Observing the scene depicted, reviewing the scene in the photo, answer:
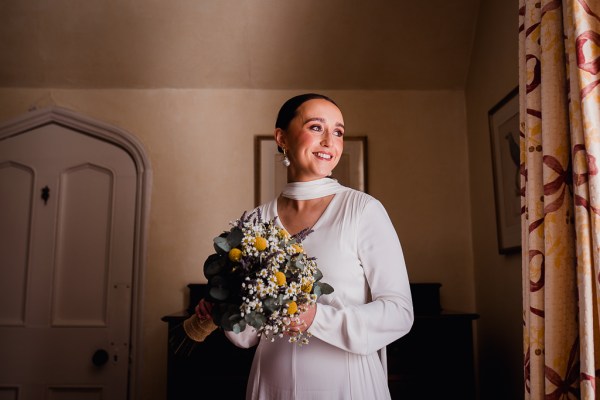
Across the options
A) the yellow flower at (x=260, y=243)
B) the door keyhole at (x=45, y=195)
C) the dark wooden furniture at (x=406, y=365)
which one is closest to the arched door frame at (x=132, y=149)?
the door keyhole at (x=45, y=195)

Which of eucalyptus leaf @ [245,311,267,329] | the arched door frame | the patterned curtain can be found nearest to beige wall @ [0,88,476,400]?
the arched door frame

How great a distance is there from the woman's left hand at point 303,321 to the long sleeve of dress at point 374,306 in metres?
0.01

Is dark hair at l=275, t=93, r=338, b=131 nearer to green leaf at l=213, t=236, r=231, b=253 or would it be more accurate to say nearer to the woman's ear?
the woman's ear

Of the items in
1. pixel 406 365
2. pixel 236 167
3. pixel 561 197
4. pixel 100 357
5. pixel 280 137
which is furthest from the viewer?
pixel 236 167

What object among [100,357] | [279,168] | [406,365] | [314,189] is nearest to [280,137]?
[314,189]

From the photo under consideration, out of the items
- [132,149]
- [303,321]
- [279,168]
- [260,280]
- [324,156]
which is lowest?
[303,321]

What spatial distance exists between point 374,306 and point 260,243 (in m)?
0.35

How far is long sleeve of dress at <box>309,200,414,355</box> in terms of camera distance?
50.3 inches

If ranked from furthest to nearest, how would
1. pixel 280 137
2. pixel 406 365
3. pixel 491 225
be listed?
pixel 491 225
pixel 406 365
pixel 280 137

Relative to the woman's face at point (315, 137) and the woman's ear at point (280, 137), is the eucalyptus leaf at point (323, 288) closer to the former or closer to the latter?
the woman's face at point (315, 137)

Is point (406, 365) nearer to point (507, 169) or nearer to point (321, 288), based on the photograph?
point (507, 169)

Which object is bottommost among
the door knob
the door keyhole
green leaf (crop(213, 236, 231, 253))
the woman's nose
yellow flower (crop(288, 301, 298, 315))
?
the door knob

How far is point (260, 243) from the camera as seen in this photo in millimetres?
1191

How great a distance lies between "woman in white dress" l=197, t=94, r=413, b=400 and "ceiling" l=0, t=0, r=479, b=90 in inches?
73.4
